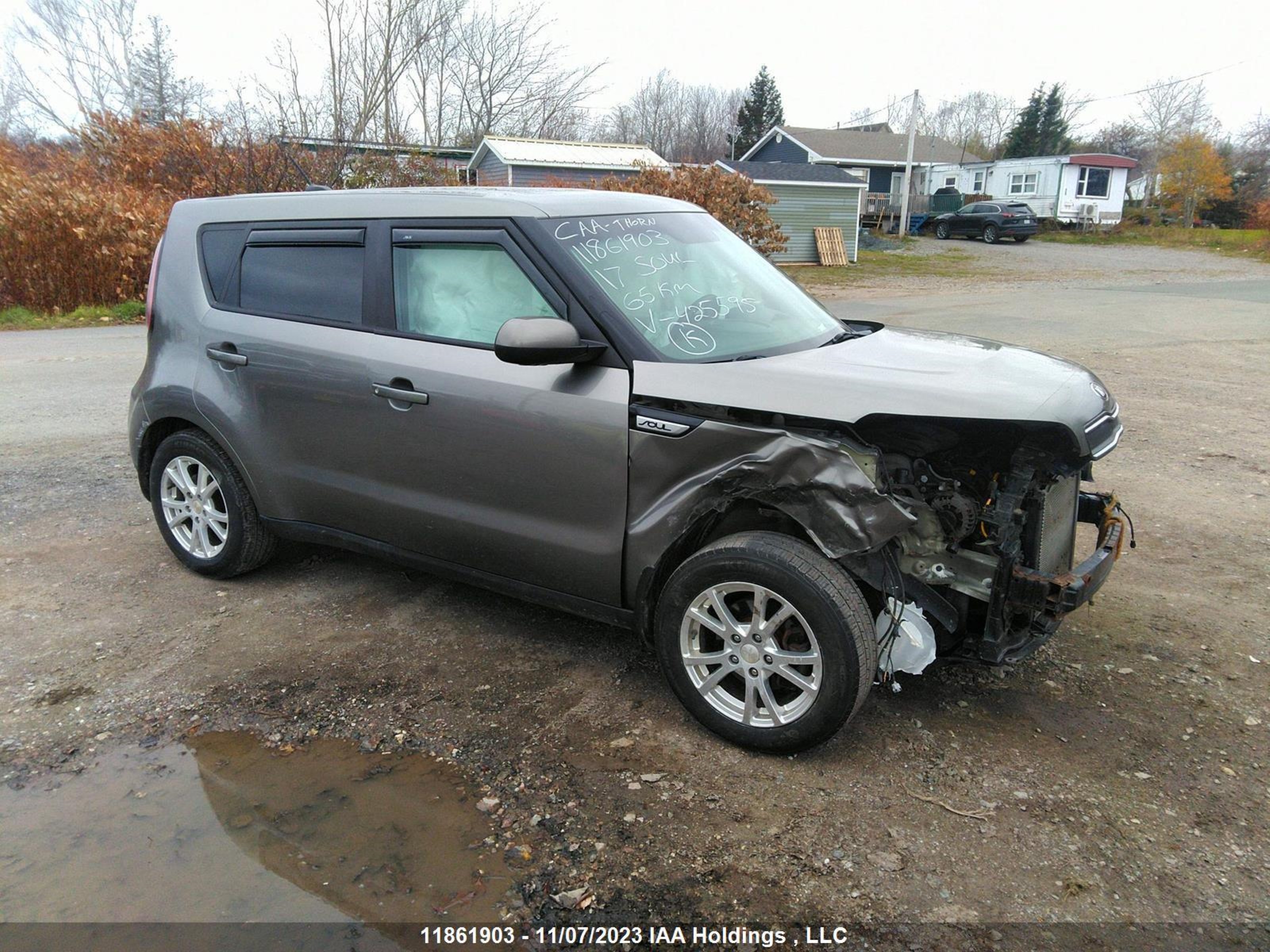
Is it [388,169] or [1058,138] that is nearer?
[388,169]

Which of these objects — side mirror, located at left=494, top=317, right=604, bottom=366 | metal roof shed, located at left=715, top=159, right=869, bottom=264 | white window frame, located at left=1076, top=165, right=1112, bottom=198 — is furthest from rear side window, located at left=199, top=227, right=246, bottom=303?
white window frame, located at left=1076, top=165, right=1112, bottom=198

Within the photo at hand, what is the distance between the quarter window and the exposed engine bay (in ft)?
160

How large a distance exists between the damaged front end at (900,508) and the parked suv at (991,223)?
3969cm

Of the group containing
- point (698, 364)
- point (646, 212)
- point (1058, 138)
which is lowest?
point (698, 364)

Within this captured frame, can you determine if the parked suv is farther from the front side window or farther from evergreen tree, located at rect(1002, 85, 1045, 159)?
the front side window

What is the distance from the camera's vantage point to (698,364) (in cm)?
329

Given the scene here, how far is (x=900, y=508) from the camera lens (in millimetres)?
2947

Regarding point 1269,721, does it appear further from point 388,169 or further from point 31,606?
point 388,169

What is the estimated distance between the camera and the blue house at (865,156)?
44.4m

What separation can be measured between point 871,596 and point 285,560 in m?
3.22

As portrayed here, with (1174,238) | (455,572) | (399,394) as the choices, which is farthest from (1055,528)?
(1174,238)

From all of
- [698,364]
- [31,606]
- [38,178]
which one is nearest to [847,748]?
[698,364]

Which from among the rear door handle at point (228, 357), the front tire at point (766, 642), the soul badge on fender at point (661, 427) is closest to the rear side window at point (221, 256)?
the rear door handle at point (228, 357)

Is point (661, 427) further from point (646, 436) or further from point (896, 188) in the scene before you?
point (896, 188)
